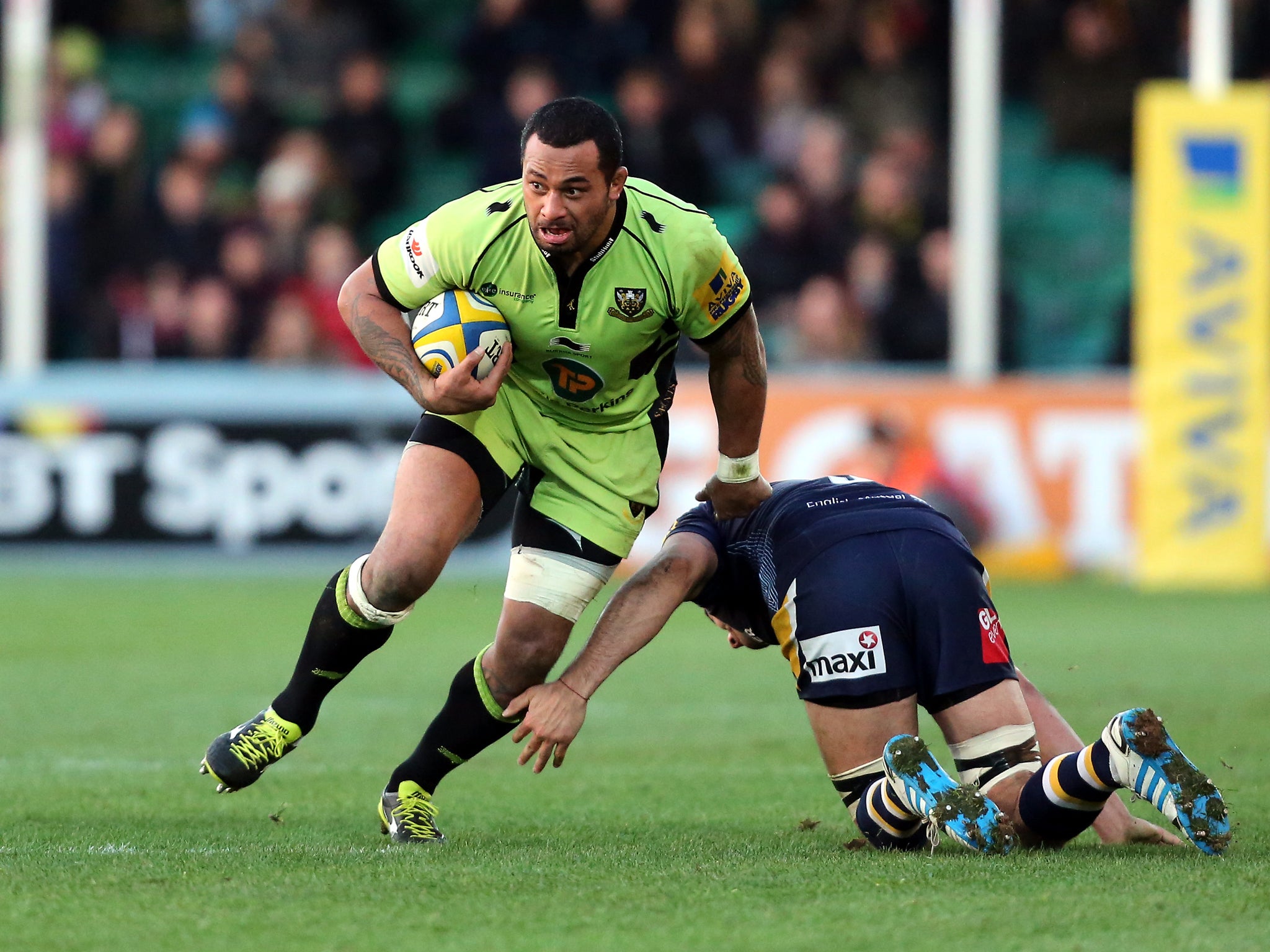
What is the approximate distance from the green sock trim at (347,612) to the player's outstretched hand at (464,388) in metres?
0.57

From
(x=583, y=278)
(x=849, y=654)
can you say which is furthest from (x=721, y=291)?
(x=849, y=654)

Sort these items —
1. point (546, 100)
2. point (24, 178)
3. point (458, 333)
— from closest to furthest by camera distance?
1. point (458, 333)
2. point (24, 178)
3. point (546, 100)

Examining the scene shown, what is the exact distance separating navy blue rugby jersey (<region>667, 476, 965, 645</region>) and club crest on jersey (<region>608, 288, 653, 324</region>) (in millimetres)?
623

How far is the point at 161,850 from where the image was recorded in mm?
4605

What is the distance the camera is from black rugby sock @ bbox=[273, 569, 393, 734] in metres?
5.12

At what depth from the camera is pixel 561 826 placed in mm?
5141

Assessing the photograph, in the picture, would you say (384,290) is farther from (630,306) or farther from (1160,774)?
(1160,774)

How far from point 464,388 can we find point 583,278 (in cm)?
48

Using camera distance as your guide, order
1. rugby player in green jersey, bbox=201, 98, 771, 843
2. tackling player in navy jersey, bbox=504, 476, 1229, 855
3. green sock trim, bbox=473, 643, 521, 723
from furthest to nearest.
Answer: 1. green sock trim, bbox=473, 643, 521, 723
2. rugby player in green jersey, bbox=201, 98, 771, 843
3. tackling player in navy jersey, bbox=504, 476, 1229, 855

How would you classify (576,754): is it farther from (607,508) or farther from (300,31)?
(300,31)

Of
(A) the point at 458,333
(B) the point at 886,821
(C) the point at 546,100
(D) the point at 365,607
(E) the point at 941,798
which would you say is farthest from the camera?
(C) the point at 546,100

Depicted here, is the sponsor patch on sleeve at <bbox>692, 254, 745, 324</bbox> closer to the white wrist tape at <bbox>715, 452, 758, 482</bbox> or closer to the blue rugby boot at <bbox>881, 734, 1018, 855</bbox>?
the white wrist tape at <bbox>715, 452, 758, 482</bbox>

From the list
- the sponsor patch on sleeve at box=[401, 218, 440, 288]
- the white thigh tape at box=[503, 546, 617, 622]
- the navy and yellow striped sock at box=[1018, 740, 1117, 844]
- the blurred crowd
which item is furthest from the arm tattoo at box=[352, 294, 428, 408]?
the blurred crowd

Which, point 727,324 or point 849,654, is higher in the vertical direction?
point 727,324
